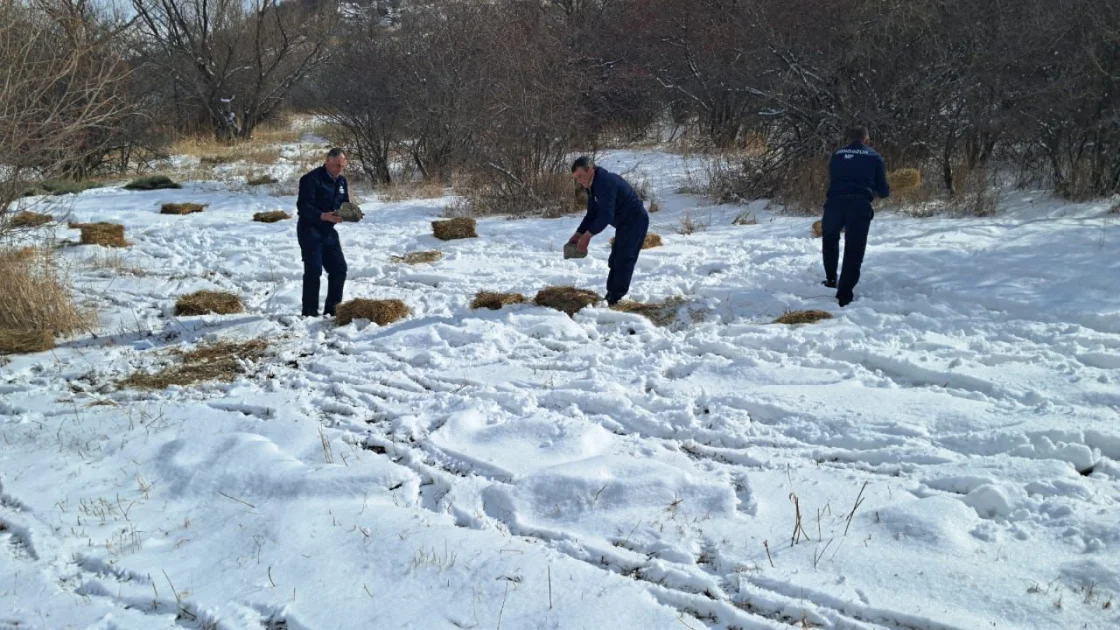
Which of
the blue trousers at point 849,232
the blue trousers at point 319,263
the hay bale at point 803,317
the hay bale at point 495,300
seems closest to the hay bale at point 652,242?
the hay bale at point 495,300

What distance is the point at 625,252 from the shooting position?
7.48 metres

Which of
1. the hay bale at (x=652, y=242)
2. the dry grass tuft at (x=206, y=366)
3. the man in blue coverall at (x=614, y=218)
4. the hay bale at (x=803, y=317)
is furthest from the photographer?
the hay bale at (x=652, y=242)

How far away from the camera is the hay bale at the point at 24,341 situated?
684 centimetres

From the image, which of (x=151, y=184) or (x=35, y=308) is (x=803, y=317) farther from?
(x=151, y=184)

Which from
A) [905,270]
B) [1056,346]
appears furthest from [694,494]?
[905,270]

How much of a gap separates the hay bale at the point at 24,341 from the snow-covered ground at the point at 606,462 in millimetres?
143

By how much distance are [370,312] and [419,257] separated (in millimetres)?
2542

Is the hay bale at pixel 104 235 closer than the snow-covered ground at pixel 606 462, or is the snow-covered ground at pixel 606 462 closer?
the snow-covered ground at pixel 606 462

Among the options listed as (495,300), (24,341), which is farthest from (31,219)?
(495,300)

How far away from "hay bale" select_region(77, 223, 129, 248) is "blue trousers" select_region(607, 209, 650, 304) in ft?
23.6

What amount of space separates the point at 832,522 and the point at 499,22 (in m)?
13.4

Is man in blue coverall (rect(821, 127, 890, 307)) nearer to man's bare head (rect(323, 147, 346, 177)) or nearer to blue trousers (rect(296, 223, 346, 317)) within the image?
man's bare head (rect(323, 147, 346, 177))

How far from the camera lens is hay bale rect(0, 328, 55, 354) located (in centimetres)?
684

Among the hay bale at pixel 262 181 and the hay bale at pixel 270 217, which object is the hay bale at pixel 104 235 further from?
the hay bale at pixel 262 181
